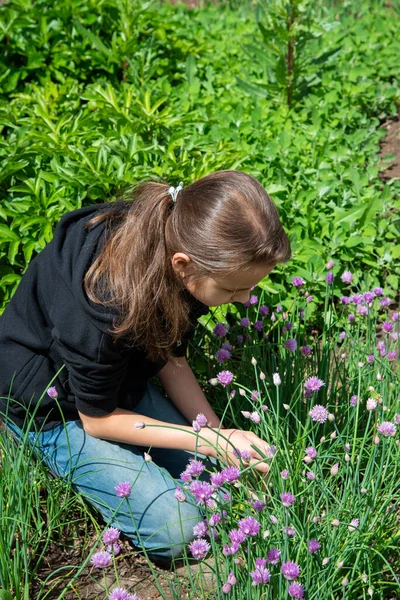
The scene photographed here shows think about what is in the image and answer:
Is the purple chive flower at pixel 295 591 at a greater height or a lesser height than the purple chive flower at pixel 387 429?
lesser

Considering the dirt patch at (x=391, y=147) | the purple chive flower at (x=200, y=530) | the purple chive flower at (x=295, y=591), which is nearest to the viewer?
the purple chive flower at (x=295, y=591)

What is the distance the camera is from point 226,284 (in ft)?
5.94

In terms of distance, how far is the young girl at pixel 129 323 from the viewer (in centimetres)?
176

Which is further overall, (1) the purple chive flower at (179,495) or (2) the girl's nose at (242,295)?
(2) the girl's nose at (242,295)

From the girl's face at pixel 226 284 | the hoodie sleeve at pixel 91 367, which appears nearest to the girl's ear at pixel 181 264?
the girl's face at pixel 226 284

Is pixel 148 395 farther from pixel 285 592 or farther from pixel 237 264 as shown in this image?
pixel 285 592

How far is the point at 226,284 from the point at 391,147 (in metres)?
2.54

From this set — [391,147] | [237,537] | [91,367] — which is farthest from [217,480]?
[391,147]

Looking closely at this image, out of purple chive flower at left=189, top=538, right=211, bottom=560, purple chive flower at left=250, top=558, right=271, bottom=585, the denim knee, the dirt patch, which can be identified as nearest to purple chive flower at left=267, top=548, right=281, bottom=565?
purple chive flower at left=250, top=558, right=271, bottom=585

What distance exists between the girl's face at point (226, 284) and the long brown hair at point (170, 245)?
24 mm

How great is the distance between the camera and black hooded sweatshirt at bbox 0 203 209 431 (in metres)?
1.83

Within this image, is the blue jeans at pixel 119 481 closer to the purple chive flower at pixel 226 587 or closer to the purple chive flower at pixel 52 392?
the purple chive flower at pixel 52 392

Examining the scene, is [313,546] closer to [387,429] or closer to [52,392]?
[387,429]

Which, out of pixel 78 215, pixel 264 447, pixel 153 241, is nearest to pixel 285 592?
pixel 264 447
